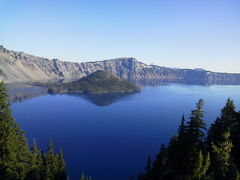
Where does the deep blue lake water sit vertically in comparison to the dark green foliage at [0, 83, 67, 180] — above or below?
below

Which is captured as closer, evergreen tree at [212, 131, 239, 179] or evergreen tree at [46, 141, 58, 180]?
evergreen tree at [212, 131, 239, 179]

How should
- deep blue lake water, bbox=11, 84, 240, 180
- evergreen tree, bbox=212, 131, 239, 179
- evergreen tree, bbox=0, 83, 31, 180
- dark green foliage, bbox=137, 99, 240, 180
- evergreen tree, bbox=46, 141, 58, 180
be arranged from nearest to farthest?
evergreen tree, bbox=212, 131, 239, 179 → evergreen tree, bbox=0, 83, 31, 180 → dark green foliage, bbox=137, 99, 240, 180 → evergreen tree, bbox=46, 141, 58, 180 → deep blue lake water, bbox=11, 84, 240, 180

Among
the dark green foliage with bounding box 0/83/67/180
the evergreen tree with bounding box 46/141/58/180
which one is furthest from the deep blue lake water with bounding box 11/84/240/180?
the dark green foliage with bounding box 0/83/67/180

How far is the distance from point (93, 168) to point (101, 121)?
73.1m

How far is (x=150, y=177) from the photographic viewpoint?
53156 mm

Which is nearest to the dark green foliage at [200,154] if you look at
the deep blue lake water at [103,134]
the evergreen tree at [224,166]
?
the evergreen tree at [224,166]

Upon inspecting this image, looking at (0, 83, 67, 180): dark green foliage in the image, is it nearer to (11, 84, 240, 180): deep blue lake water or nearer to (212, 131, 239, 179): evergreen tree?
(212, 131, 239, 179): evergreen tree

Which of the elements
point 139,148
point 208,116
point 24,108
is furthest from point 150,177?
point 24,108

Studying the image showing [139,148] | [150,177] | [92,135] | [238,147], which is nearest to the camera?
[238,147]

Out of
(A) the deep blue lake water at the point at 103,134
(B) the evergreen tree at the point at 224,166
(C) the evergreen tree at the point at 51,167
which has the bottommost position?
(A) the deep blue lake water at the point at 103,134

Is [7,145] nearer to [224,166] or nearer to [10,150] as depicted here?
[10,150]

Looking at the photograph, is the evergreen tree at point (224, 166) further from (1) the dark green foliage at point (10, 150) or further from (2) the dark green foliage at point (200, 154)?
(1) the dark green foliage at point (10, 150)

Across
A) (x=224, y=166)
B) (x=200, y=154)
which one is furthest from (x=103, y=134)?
(x=224, y=166)

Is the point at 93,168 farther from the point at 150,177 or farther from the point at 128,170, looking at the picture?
the point at 150,177
